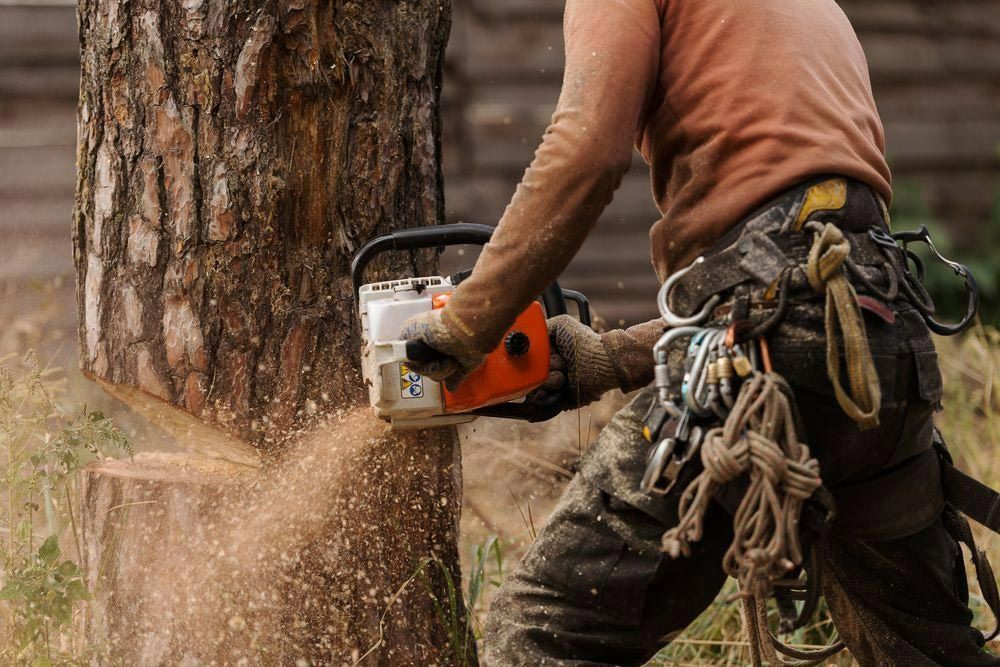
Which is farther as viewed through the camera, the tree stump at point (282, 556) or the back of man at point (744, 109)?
the tree stump at point (282, 556)

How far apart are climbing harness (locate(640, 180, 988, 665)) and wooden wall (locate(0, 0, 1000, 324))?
4.21 m

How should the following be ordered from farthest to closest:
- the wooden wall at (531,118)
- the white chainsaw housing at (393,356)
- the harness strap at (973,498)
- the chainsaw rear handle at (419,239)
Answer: the wooden wall at (531,118) < the chainsaw rear handle at (419,239) < the white chainsaw housing at (393,356) < the harness strap at (973,498)

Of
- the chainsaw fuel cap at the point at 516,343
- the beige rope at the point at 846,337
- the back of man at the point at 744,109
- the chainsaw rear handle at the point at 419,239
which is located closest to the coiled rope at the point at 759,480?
the beige rope at the point at 846,337

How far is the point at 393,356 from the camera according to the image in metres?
2.13

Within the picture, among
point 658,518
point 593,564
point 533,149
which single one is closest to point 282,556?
point 593,564

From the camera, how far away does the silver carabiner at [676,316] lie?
187 centimetres

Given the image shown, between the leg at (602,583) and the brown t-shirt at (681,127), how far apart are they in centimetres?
36

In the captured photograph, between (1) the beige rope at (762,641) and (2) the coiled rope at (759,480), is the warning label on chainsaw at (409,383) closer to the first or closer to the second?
(2) the coiled rope at (759,480)

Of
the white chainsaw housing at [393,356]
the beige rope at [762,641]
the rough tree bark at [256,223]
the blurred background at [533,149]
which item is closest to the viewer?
the beige rope at [762,641]

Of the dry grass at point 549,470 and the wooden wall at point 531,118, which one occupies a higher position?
the wooden wall at point 531,118

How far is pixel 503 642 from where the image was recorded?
190 centimetres

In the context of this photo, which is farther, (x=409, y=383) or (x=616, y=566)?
(x=409, y=383)

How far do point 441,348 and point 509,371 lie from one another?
0.31m

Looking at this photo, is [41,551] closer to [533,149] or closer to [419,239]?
[419,239]
